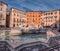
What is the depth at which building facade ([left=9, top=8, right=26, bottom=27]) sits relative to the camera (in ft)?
99.9

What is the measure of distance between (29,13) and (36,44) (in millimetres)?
26304

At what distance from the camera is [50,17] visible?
34.4 metres

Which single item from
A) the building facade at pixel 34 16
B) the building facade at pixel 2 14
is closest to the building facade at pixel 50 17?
the building facade at pixel 34 16

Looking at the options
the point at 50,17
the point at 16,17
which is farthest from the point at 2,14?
the point at 50,17

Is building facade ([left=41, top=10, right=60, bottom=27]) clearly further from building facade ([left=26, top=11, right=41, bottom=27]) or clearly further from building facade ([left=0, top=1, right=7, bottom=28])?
building facade ([left=0, top=1, right=7, bottom=28])

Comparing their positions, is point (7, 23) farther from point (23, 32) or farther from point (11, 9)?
point (23, 32)

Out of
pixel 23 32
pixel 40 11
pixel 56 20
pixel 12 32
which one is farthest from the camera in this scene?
pixel 40 11

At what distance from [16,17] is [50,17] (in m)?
9.14

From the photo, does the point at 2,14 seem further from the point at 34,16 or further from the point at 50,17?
the point at 50,17

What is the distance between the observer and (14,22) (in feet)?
102

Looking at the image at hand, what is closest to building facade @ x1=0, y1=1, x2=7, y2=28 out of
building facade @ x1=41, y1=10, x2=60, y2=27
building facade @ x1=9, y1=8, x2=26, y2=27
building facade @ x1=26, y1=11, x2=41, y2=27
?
building facade @ x1=9, y1=8, x2=26, y2=27

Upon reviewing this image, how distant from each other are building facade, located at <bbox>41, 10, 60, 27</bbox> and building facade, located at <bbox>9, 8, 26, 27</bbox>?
5.39m

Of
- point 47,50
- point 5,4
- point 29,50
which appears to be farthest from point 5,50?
point 5,4

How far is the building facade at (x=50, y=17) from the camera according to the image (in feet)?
110
